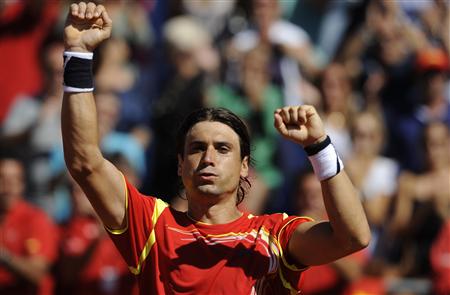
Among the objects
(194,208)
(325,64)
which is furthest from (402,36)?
(194,208)

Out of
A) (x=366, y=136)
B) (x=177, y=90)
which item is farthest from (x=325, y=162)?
(x=177, y=90)

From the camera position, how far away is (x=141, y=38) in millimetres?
10789

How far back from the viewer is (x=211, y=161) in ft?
16.7

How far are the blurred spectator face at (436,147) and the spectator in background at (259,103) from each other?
4.45 feet

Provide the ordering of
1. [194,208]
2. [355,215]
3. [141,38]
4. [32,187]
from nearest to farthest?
1. [355,215]
2. [194,208]
3. [32,187]
4. [141,38]

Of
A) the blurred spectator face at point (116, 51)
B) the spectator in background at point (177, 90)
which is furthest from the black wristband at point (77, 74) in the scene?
the blurred spectator face at point (116, 51)

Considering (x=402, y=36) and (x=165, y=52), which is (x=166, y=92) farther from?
(x=402, y=36)

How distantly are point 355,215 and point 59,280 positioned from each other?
14.8 ft

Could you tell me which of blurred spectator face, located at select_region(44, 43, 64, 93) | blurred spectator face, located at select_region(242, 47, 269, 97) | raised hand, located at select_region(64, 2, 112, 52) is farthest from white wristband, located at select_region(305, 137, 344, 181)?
blurred spectator face, located at select_region(44, 43, 64, 93)

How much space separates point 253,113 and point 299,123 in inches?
201

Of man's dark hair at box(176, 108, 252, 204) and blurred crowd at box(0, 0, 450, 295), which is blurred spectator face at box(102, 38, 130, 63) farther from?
man's dark hair at box(176, 108, 252, 204)

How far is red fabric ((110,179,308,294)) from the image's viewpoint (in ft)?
16.4

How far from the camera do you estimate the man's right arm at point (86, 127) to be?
4.81 m

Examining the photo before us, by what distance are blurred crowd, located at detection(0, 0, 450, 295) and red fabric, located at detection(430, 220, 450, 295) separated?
10mm
